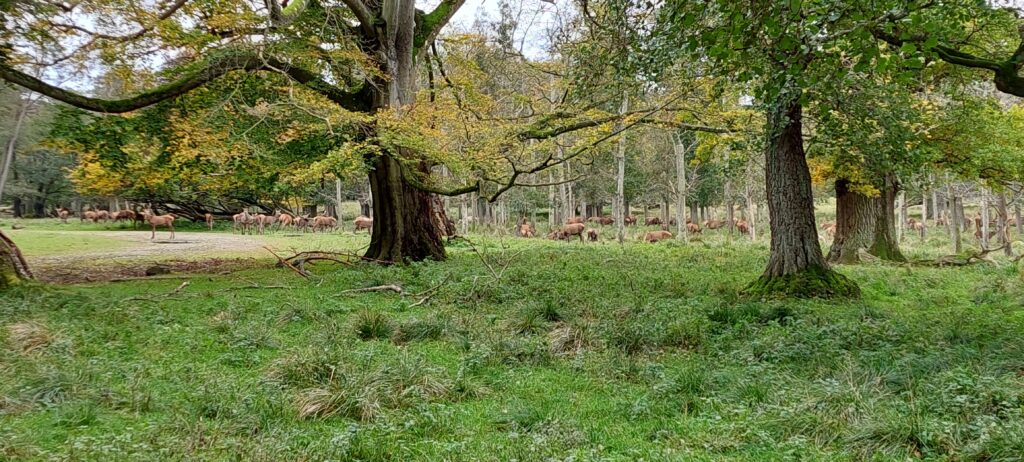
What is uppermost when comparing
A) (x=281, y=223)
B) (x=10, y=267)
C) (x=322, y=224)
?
(x=281, y=223)

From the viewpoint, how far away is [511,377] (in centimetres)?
494

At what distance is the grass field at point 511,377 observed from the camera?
3.31 m

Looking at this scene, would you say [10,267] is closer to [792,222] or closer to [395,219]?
[395,219]

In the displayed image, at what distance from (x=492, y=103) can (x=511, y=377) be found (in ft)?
35.8

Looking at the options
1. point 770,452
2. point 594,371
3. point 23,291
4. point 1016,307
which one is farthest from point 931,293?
point 23,291

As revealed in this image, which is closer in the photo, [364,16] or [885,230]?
[364,16]

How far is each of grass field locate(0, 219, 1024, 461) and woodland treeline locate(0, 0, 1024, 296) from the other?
2.41 m

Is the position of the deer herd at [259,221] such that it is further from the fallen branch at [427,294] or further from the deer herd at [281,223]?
the fallen branch at [427,294]

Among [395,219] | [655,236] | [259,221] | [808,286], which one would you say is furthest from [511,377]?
[259,221]

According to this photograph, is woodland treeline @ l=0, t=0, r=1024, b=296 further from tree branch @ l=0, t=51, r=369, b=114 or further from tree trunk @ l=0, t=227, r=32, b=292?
tree trunk @ l=0, t=227, r=32, b=292

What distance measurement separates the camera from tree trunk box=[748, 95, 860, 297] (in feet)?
28.5

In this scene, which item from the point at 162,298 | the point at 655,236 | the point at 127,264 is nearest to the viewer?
the point at 162,298

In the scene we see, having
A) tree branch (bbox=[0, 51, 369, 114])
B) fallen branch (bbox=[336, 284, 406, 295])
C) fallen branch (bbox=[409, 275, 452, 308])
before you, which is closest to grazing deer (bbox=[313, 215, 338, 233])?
tree branch (bbox=[0, 51, 369, 114])

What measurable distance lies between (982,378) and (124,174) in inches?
562
